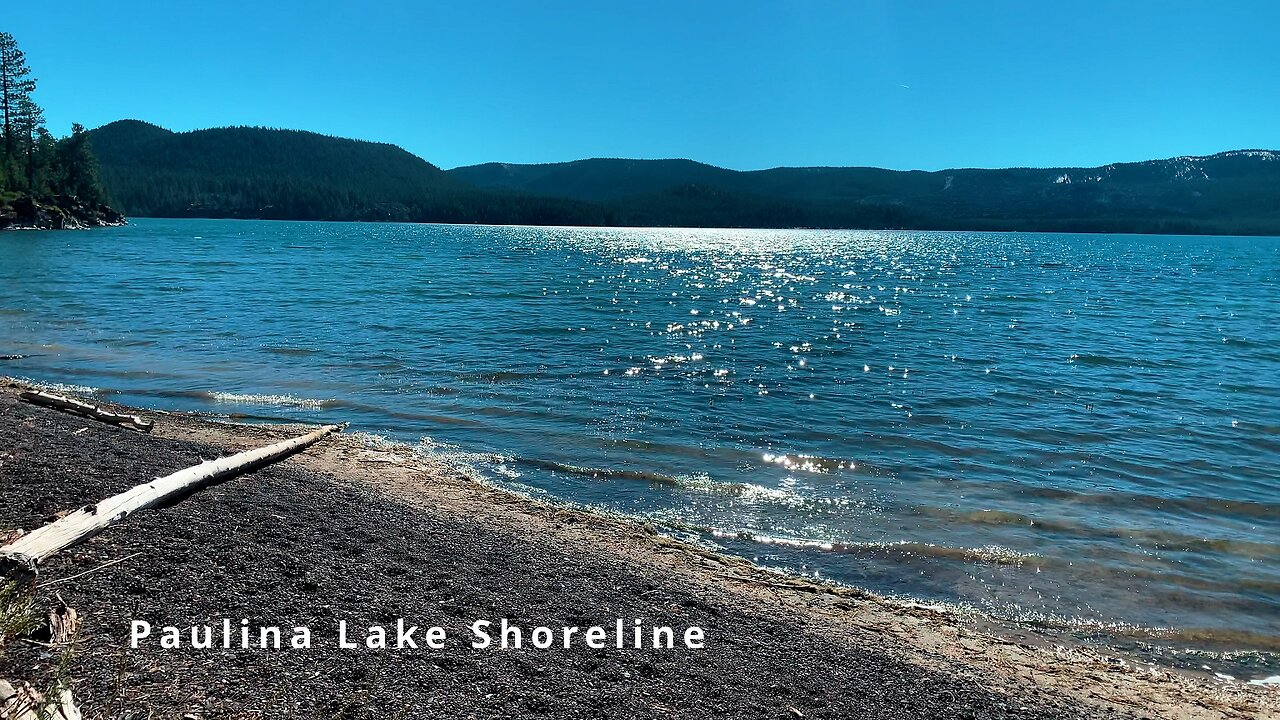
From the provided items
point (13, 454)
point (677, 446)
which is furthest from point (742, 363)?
point (13, 454)

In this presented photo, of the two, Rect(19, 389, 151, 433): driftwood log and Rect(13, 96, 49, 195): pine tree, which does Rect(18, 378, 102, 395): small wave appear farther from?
Rect(13, 96, 49, 195): pine tree

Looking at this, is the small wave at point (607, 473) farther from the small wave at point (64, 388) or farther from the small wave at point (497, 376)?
the small wave at point (64, 388)

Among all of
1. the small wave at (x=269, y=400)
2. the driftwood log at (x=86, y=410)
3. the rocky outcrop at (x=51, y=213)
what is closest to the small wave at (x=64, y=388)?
the small wave at (x=269, y=400)

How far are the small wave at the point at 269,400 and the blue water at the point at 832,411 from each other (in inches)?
4.5

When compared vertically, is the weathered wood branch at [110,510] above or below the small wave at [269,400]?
above

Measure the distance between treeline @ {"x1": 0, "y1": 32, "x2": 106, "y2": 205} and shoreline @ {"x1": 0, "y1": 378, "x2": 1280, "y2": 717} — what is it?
386 feet

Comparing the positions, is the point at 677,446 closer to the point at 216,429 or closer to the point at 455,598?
the point at 455,598

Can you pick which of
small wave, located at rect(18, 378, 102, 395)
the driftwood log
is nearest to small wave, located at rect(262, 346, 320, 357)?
small wave, located at rect(18, 378, 102, 395)

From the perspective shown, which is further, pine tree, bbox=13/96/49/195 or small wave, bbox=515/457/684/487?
pine tree, bbox=13/96/49/195

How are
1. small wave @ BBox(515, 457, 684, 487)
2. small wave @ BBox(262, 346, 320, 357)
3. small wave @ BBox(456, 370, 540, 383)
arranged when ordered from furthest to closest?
small wave @ BBox(262, 346, 320, 357) → small wave @ BBox(456, 370, 540, 383) → small wave @ BBox(515, 457, 684, 487)

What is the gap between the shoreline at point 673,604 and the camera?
6.52 metres

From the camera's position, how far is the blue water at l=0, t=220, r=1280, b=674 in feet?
32.6

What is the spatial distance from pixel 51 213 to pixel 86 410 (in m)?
109

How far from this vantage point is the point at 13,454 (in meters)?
9.74
